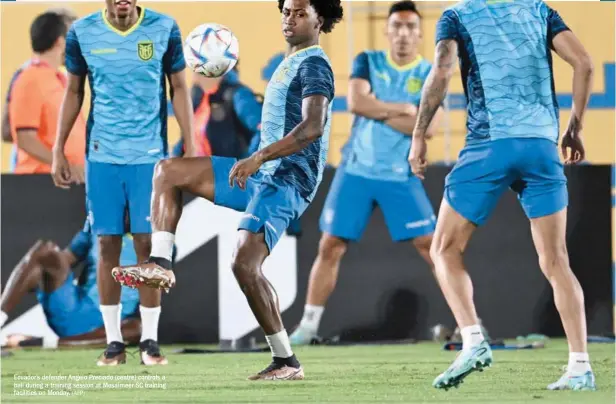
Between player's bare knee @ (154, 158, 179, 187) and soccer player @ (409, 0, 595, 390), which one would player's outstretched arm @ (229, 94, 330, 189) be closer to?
player's bare knee @ (154, 158, 179, 187)

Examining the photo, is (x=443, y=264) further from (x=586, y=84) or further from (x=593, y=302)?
(x=593, y=302)

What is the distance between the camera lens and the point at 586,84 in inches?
260

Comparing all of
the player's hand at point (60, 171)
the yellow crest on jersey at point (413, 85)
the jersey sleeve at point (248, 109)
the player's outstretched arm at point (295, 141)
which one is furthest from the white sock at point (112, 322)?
the yellow crest on jersey at point (413, 85)

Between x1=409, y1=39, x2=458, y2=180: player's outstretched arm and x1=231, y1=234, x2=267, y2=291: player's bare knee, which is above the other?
x1=409, y1=39, x2=458, y2=180: player's outstretched arm

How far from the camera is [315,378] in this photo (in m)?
7.23

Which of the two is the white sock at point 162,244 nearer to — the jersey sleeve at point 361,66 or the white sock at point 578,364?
the white sock at point 578,364

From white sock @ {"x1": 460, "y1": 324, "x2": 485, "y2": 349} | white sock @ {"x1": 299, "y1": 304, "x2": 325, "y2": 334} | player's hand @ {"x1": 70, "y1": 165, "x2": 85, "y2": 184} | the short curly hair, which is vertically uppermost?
the short curly hair

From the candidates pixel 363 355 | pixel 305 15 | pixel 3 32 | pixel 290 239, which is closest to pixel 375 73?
pixel 290 239

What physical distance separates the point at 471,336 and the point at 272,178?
133cm

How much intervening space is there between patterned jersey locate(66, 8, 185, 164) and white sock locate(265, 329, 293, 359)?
201cm

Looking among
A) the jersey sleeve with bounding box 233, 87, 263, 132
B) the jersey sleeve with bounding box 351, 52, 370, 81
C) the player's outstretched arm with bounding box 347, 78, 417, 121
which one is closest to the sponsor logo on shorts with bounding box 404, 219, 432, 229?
the player's outstretched arm with bounding box 347, 78, 417, 121

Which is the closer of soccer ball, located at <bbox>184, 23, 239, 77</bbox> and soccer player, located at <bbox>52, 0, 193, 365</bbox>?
soccer ball, located at <bbox>184, 23, 239, 77</bbox>

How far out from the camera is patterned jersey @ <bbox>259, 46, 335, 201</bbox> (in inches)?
274

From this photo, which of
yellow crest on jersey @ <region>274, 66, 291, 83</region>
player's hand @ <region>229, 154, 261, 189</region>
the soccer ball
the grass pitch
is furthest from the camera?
the soccer ball
